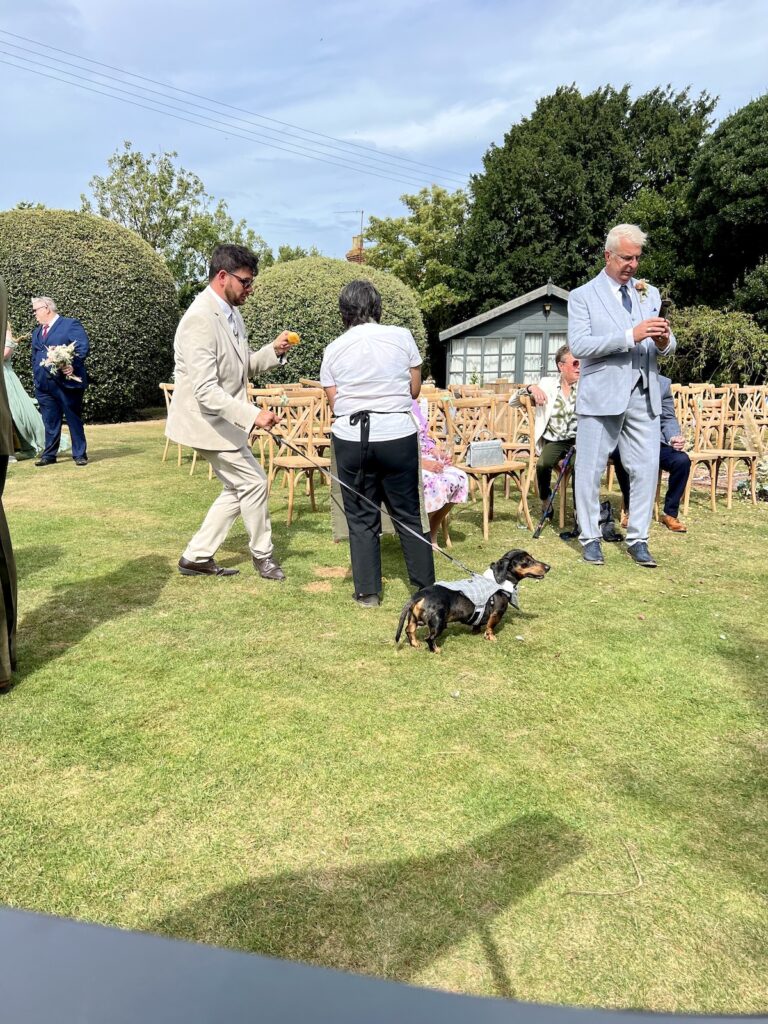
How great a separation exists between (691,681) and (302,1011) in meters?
3.71

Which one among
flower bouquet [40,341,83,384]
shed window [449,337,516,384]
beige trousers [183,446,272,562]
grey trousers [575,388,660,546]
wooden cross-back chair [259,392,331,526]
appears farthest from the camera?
shed window [449,337,516,384]

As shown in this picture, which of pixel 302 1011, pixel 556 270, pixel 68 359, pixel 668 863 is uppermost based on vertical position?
pixel 556 270

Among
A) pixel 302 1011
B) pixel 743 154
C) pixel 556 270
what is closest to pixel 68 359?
pixel 302 1011

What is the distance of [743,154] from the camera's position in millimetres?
20984

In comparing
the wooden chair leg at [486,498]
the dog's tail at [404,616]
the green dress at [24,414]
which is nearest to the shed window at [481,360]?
the green dress at [24,414]

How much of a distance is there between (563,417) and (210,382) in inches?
135

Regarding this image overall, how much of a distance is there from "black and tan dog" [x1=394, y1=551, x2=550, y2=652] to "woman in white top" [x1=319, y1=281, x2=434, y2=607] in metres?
0.46

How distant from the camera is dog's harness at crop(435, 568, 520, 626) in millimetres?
4160

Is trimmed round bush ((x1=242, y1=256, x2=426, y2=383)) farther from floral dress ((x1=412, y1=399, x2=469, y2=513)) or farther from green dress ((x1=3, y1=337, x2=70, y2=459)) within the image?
floral dress ((x1=412, y1=399, x2=469, y2=513))

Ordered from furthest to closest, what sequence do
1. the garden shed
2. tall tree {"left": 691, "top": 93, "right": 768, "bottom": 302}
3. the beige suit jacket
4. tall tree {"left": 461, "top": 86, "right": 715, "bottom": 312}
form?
1. tall tree {"left": 461, "top": 86, "right": 715, "bottom": 312}
2. the garden shed
3. tall tree {"left": 691, "top": 93, "right": 768, "bottom": 302}
4. the beige suit jacket

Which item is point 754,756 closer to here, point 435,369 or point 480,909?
point 480,909

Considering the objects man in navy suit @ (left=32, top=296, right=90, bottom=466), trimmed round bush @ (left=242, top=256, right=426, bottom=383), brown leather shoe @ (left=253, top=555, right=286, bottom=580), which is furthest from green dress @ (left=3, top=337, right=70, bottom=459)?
brown leather shoe @ (left=253, top=555, right=286, bottom=580)

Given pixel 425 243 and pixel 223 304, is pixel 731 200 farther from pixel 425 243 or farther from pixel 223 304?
pixel 223 304

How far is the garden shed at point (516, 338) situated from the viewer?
75.9 ft
